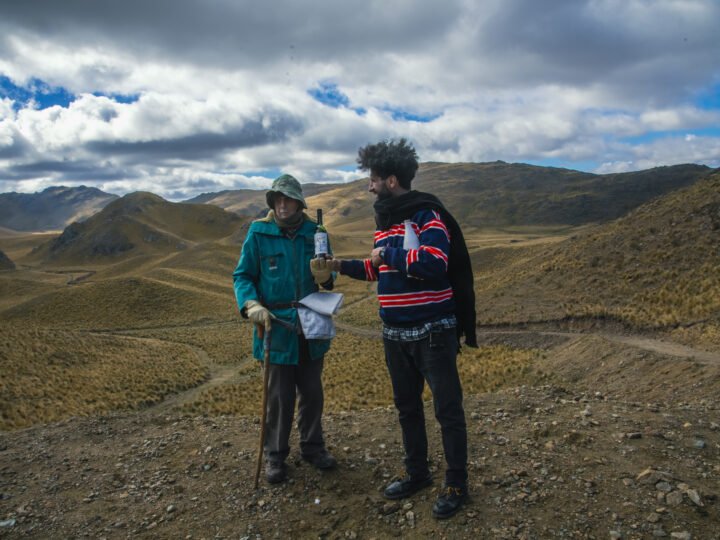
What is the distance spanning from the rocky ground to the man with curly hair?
54cm

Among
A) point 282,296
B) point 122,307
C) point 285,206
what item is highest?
point 285,206

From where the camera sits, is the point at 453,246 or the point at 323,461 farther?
the point at 323,461

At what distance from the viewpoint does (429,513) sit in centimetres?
459

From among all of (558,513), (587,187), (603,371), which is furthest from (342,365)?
(587,187)

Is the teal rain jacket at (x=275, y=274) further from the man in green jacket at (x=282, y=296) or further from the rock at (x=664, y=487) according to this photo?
the rock at (x=664, y=487)

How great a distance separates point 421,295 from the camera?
179 inches

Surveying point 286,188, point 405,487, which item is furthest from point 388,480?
point 286,188

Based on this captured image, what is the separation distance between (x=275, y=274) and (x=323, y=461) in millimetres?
2337

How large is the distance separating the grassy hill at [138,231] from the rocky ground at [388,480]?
111 metres

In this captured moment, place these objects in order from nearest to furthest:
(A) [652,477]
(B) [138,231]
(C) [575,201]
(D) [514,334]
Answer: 1. (A) [652,477]
2. (D) [514,334]
3. (B) [138,231]
4. (C) [575,201]

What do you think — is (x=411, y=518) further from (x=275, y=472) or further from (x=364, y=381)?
(x=364, y=381)

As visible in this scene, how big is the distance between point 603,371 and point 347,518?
11.7 meters

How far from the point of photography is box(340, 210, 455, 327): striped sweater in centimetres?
430

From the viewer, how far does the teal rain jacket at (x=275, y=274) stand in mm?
5555
